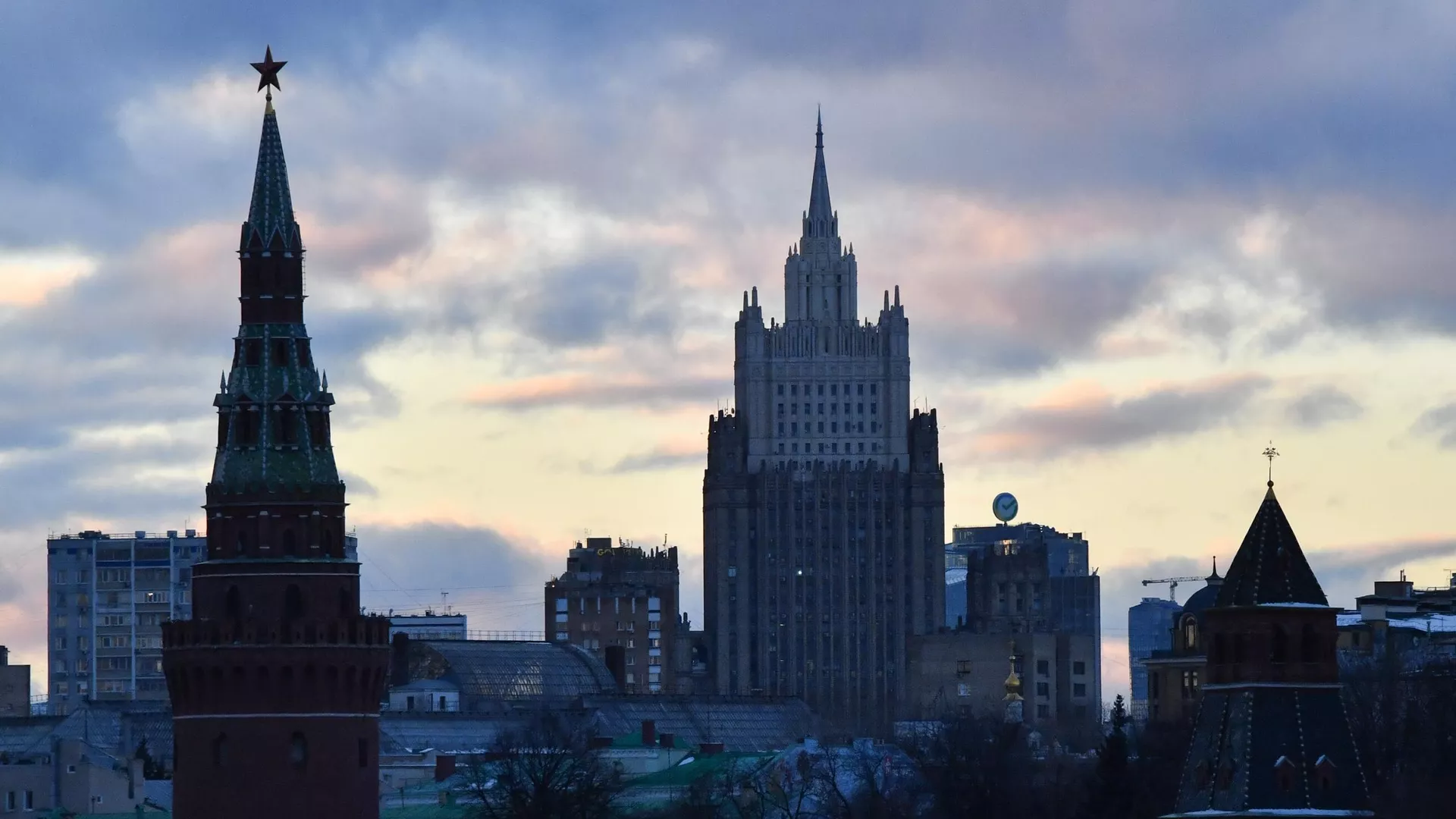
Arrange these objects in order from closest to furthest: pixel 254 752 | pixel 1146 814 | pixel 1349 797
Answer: pixel 1349 797 < pixel 254 752 < pixel 1146 814

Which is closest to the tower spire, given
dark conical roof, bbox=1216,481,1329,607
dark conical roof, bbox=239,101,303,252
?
dark conical roof, bbox=239,101,303,252

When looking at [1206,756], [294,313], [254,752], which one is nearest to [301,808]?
[254,752]

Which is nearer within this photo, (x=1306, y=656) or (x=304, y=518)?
(x=1306, y=656)

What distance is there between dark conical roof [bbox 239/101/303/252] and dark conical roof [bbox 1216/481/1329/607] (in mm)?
37345

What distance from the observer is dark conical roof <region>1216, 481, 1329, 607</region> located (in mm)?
159750

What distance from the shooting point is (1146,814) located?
19425 centimetres

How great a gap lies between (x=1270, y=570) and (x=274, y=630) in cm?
3589

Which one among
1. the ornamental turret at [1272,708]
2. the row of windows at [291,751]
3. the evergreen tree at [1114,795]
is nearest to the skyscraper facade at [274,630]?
the row of windows at [291,751]

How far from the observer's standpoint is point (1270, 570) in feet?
528

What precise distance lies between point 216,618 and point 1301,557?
38.7 m

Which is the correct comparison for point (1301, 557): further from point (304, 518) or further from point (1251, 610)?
point (304, 518)

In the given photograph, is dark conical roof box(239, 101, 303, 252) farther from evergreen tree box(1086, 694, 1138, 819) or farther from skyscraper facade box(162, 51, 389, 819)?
evergreen tree box(1086, 694, 1138, 819)

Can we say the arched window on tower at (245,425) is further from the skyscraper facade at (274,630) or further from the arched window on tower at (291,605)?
the arched window on tower at (291,605)

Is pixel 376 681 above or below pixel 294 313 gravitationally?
below
